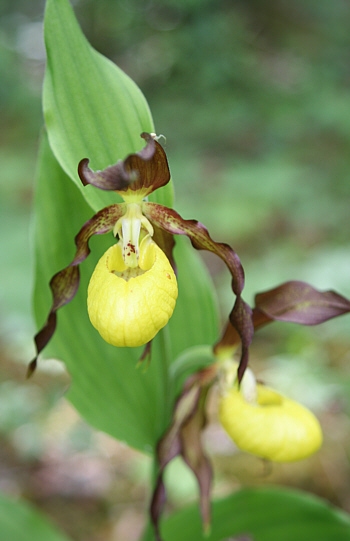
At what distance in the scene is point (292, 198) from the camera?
4293 mm

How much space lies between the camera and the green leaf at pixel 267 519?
3.70ft

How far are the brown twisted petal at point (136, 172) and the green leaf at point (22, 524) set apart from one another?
3.52 ft

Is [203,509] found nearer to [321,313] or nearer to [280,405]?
[280,405]

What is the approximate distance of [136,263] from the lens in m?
0.78

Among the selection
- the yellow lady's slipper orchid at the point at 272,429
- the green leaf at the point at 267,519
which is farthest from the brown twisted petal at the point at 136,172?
the green leaf at the point at 267,519

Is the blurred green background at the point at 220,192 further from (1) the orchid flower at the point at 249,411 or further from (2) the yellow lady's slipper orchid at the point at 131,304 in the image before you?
(2) the yellow lady's slipper orchid at the point at 131,304

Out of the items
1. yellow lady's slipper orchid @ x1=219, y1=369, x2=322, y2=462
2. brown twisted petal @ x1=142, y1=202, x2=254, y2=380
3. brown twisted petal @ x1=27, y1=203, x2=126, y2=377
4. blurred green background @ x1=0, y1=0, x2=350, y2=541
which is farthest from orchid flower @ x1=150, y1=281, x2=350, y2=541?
blurred green background @ x1=0, y1=0, x2=350, y2=541

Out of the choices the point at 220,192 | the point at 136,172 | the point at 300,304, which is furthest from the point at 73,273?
the point at 220,192

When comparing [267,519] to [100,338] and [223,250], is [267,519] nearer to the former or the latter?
[100,338]

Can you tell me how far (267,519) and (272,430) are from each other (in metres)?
0.38

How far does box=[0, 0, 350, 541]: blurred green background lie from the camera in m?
1.93

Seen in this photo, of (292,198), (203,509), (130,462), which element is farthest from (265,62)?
(203,509)

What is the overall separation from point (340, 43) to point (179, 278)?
730 cm

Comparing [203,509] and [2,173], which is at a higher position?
[2,173]
